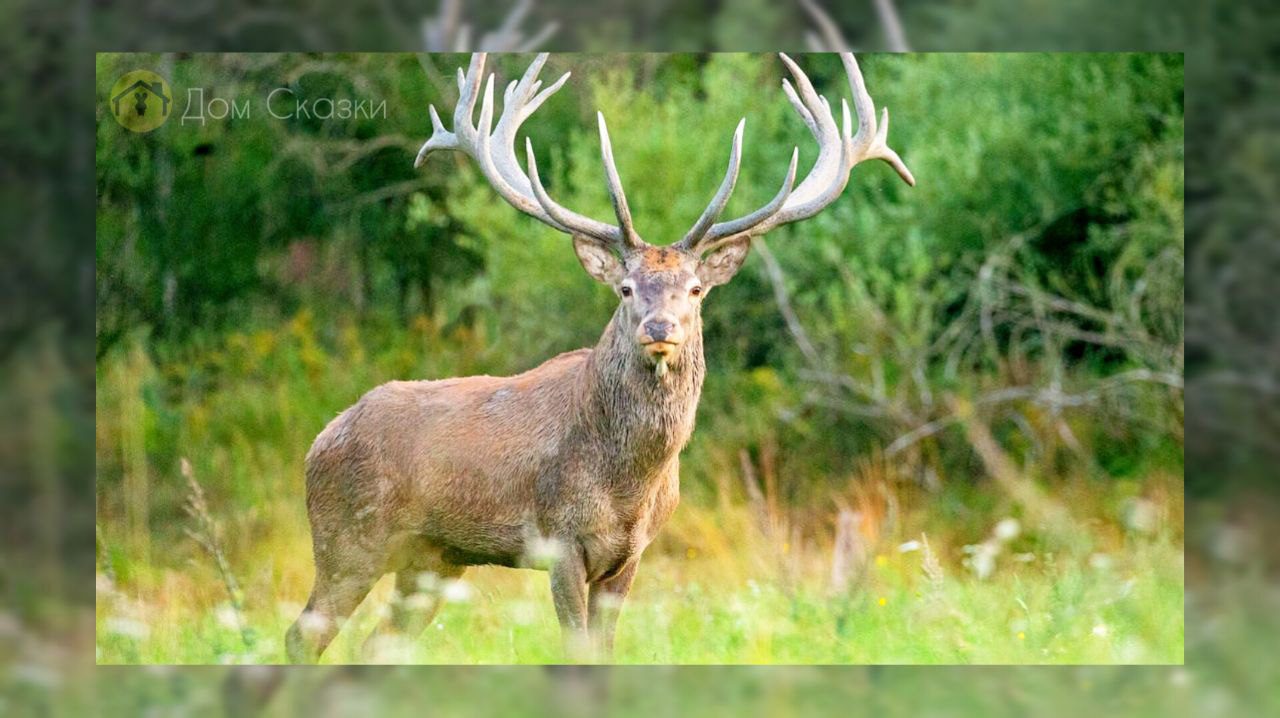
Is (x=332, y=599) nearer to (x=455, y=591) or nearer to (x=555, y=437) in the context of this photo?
(x=455, y=591)

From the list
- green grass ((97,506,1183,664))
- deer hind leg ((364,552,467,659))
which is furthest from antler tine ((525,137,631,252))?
green grass ((97,506,1183,664))

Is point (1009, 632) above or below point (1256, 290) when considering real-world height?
below

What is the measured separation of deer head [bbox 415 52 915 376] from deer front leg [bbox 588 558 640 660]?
28.9 inches

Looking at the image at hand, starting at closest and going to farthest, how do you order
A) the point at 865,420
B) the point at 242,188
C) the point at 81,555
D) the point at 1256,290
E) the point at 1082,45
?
the point at 81,555 → the point at 1256,290 → the point at 1082,45 → the point at 242,188 → the point at 865,420

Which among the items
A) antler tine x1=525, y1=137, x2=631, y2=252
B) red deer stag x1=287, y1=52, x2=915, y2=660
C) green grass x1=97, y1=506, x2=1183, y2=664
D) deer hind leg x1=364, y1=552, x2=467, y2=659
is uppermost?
antler tine x1=525, y1=137, x2=631, y2=252

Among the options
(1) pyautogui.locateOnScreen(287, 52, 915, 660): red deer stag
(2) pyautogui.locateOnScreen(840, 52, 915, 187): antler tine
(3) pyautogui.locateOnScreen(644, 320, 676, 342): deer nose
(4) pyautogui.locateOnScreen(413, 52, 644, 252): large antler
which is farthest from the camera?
(2) pyautogui.locateOnScreen(840, 52, 915, 187): antler tine

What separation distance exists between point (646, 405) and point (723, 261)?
59 centimetres

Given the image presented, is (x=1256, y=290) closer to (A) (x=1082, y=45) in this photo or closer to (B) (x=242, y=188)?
(A) (x=1082, y=45)

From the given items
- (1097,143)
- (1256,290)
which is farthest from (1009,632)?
(1097,143)

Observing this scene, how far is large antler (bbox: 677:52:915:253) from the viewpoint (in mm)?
6156

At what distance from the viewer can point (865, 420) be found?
8914 millimetres

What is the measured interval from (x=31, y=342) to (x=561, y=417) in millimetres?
1778

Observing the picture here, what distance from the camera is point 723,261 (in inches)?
245

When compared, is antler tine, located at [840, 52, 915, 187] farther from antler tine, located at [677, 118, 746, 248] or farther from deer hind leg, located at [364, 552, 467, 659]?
deer hind leg, located at [364, 552, 467, 659]
